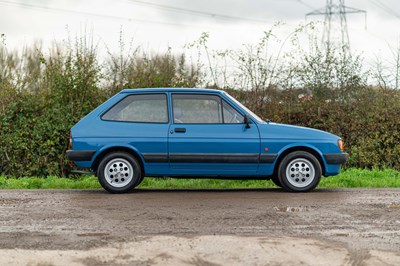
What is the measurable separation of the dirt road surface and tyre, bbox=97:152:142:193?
0.68 ft

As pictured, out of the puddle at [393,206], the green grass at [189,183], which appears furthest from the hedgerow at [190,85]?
the puddle at [393,206]

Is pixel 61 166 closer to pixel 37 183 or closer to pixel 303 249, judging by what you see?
pixel 37 183

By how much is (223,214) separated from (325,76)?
333 inches

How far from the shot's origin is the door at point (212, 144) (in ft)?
39.6

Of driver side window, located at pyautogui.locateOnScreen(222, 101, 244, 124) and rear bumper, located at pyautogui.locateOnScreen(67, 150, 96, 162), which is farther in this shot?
driver side window, located at pyautogui.locateOnScreen(222, 101, 244, 124)

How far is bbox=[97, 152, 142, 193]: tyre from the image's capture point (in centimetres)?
1209

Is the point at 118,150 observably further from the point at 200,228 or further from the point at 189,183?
the point at 200,228

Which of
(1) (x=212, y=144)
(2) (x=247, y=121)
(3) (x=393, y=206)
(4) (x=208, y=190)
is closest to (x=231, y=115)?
(2) (x=247, y=121)

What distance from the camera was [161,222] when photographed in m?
8.82

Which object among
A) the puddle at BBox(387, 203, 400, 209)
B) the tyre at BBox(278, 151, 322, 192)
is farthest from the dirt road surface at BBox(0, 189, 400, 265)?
the tyre at BBox(278, 151, 322, 192)

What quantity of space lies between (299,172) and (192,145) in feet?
5.81

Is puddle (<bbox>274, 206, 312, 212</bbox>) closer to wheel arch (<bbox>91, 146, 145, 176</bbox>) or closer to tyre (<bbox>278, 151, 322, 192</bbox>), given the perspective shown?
tyre (<bbox>278, 151, 322, 192</bbox>)

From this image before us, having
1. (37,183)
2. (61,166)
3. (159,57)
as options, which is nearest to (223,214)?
(37,183)

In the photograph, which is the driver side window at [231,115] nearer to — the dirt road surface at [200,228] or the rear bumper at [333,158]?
the dirt road surface at [200,228]
